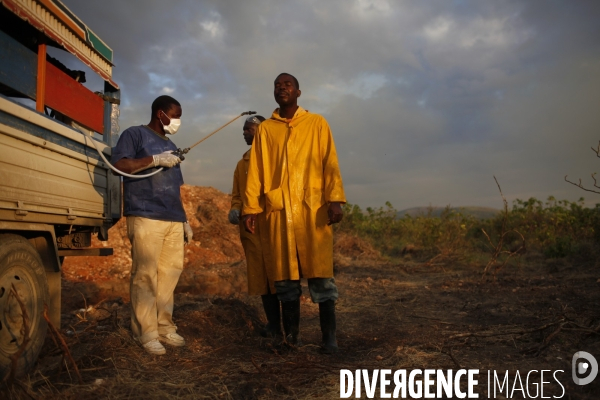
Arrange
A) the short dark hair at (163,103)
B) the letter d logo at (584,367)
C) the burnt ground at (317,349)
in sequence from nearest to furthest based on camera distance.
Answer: the letter d logo at (584,367) → the burnt ground at (317,349) → the short dark hair at (163,103)

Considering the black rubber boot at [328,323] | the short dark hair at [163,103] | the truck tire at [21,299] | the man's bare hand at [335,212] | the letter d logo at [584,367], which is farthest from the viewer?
the short dark hair at [163,103]

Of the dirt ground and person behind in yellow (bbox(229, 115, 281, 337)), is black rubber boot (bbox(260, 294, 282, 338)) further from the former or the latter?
the dirt ground

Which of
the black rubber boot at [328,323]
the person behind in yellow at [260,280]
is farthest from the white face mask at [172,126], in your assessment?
the black rubber boot at [328,323]

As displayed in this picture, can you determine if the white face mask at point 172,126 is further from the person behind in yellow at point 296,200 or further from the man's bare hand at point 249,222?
the man's bare hand at point 249,222

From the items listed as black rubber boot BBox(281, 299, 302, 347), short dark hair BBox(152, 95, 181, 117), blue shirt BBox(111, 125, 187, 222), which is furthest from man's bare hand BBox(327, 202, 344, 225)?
short dark hair BBox(152, 95, 181, 117)

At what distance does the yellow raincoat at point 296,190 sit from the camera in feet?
11.9

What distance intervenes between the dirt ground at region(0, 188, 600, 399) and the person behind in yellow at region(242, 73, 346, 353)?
44 centimetres

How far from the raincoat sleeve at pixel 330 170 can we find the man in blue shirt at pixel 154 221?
1.19 meters

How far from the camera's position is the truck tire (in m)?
2.83

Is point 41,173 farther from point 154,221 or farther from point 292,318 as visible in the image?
point 292,318

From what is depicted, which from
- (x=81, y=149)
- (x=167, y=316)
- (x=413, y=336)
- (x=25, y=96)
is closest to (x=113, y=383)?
(x=167, y=316)

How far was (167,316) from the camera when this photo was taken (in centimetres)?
396

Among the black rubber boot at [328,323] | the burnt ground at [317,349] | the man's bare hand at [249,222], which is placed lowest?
the burnt ground at [317,349]

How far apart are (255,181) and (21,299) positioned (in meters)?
1.77
